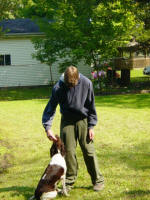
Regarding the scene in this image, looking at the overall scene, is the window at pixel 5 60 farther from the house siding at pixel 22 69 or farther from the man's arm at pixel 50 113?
the man's arm at pixel 50 113

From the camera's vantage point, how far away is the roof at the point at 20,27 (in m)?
28.5

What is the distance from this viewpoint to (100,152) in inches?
348

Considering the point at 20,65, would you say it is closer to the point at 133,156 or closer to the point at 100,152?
the point at 100,152

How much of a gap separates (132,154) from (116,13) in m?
13.6

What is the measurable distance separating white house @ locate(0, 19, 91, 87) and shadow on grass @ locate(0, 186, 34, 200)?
70.4 ft

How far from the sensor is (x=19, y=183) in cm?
662

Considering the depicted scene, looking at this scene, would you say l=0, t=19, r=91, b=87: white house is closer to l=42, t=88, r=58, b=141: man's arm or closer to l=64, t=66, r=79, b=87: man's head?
l=42, t=88, r=58, b=141: man's arm

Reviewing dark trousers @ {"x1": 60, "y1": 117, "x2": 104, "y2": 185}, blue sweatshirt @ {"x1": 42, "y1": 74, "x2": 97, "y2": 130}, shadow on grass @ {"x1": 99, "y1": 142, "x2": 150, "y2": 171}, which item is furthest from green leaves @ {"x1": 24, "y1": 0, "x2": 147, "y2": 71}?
dark trousers @ {"x1": 60, "y1": 117, "x2": 104, "y2": 185}

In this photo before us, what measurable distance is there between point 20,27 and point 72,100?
2495 cm

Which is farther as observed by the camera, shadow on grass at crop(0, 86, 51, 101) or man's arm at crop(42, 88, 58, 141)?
shadow on grass at crop(0, 86, 51, 101)

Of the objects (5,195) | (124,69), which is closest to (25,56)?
(124,69)

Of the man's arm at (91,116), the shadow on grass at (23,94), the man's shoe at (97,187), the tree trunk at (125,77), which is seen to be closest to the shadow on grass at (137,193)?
the man's shoe at (97,187)

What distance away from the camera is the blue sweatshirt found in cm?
536

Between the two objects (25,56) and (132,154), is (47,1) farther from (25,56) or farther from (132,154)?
(132,154)
